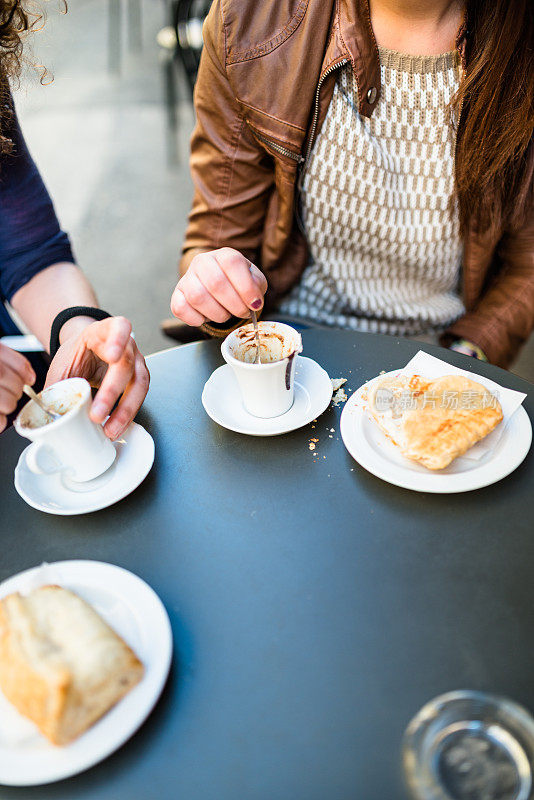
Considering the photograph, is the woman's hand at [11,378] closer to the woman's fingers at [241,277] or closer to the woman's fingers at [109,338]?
the woman's fingers at [109,338]

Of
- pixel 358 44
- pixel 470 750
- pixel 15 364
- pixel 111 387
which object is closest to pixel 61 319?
pixel 15 364

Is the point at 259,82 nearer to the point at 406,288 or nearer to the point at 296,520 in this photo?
the point at 406,288

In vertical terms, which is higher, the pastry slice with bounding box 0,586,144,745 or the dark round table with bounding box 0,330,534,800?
the pastry slice with bounding box 0,586,144,745

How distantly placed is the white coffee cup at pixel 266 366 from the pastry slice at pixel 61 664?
0.43m

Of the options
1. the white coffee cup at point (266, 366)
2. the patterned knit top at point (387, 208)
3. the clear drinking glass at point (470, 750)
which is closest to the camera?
the clear drinking glass at point (470, 750)

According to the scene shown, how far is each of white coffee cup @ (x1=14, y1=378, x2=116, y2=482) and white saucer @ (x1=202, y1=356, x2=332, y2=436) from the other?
0.20 metres

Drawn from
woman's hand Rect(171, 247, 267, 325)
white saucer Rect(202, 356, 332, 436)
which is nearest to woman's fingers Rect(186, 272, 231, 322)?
woman's hand Rect(171, 247, 267, 325)

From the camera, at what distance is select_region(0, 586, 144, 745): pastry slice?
58 cm

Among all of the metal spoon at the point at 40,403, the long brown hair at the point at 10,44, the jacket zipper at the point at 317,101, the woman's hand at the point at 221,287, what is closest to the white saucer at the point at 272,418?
the woman's hand at the point at 221,287

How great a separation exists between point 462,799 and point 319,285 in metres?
1.19

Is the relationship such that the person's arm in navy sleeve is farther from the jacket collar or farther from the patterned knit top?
the jacket collar

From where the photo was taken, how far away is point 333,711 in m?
0.64

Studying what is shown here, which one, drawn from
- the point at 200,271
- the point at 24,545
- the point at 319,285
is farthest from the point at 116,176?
the point at 24,545

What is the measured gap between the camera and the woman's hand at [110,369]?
0.91 meters
